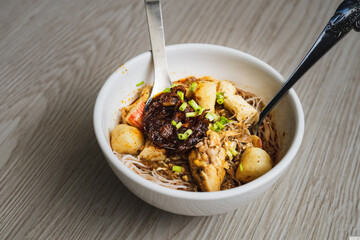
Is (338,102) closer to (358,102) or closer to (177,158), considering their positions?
(358,102)

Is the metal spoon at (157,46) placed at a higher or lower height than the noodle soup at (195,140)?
higher

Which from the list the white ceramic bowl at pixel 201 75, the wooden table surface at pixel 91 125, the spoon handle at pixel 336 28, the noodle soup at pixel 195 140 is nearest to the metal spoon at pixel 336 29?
the spoon handle at pixel 336 28

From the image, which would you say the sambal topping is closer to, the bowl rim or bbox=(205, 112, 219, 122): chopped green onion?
bbox=(205, 112, 219, 122): chopped green onion

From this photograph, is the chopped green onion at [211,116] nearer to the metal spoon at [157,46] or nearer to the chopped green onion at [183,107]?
the chopped green onion at [183,107]

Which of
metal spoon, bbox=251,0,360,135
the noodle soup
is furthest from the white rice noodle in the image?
metal spoon, bbox=251,0,360,135

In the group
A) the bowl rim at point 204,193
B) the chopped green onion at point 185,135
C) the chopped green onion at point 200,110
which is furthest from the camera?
the chopped green onion at point 200,110

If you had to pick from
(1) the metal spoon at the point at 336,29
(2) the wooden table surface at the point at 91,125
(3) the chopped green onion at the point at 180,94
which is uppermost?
(1) the metal spoon at the point at 336,29

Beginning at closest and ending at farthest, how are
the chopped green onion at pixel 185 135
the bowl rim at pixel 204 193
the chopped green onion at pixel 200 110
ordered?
1. the bowl rim at pixel 204 193
2. the chopped green onion at pixel 185 135
3. the chopped green onion at pixel 200 110

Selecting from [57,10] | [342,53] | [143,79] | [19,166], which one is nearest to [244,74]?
[143,79]
